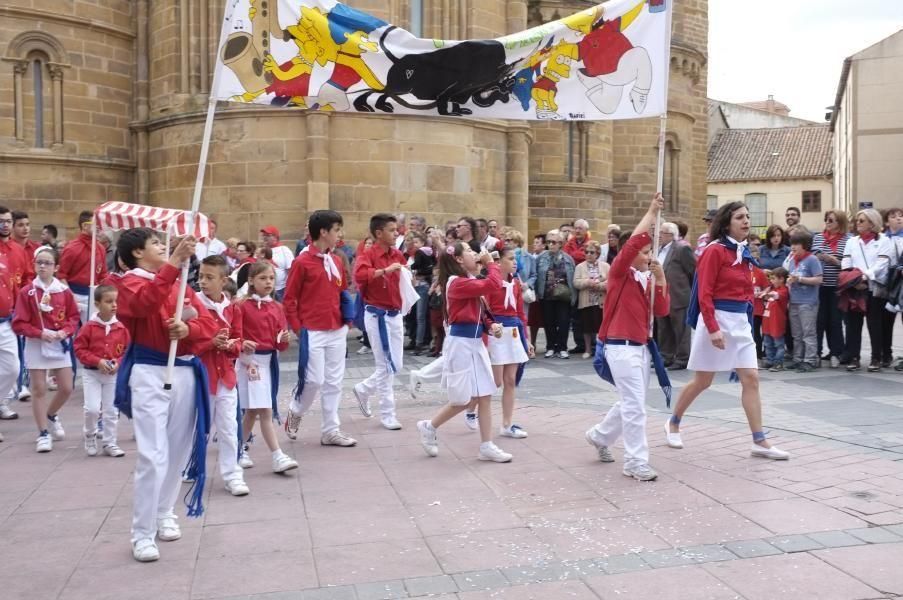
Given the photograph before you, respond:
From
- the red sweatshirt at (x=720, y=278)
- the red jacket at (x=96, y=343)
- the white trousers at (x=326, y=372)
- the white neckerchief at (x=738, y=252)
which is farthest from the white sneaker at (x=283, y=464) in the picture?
the white neckerchief at (x=738, y=252)

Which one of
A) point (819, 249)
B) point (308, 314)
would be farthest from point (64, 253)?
point (819, 249)

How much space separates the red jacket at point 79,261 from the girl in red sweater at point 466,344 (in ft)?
18.2

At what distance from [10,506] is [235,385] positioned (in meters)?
1.68

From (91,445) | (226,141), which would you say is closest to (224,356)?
(91,445)

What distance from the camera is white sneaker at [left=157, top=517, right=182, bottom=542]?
5266mm

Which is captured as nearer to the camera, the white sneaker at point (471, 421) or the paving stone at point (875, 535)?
the paving stone at point (875, 535)

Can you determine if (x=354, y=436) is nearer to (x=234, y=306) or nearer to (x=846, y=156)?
(x=234, y=306)

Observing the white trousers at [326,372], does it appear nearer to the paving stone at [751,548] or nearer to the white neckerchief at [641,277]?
the white neckerchief at [641,277]

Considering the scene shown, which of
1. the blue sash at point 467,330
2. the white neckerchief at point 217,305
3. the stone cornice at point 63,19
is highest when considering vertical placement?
the stone cornice at point 63,19

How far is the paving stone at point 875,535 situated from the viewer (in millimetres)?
4980

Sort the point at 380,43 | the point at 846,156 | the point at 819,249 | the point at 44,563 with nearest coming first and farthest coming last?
1. the point at 44,563
2. the point at 380,43
3. the point at 819,249
4. the point at 846,156

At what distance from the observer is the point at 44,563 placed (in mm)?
4902

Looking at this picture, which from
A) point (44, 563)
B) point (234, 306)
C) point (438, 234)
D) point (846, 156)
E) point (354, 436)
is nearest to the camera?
point (44, 563)

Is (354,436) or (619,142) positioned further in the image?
(619,142)
